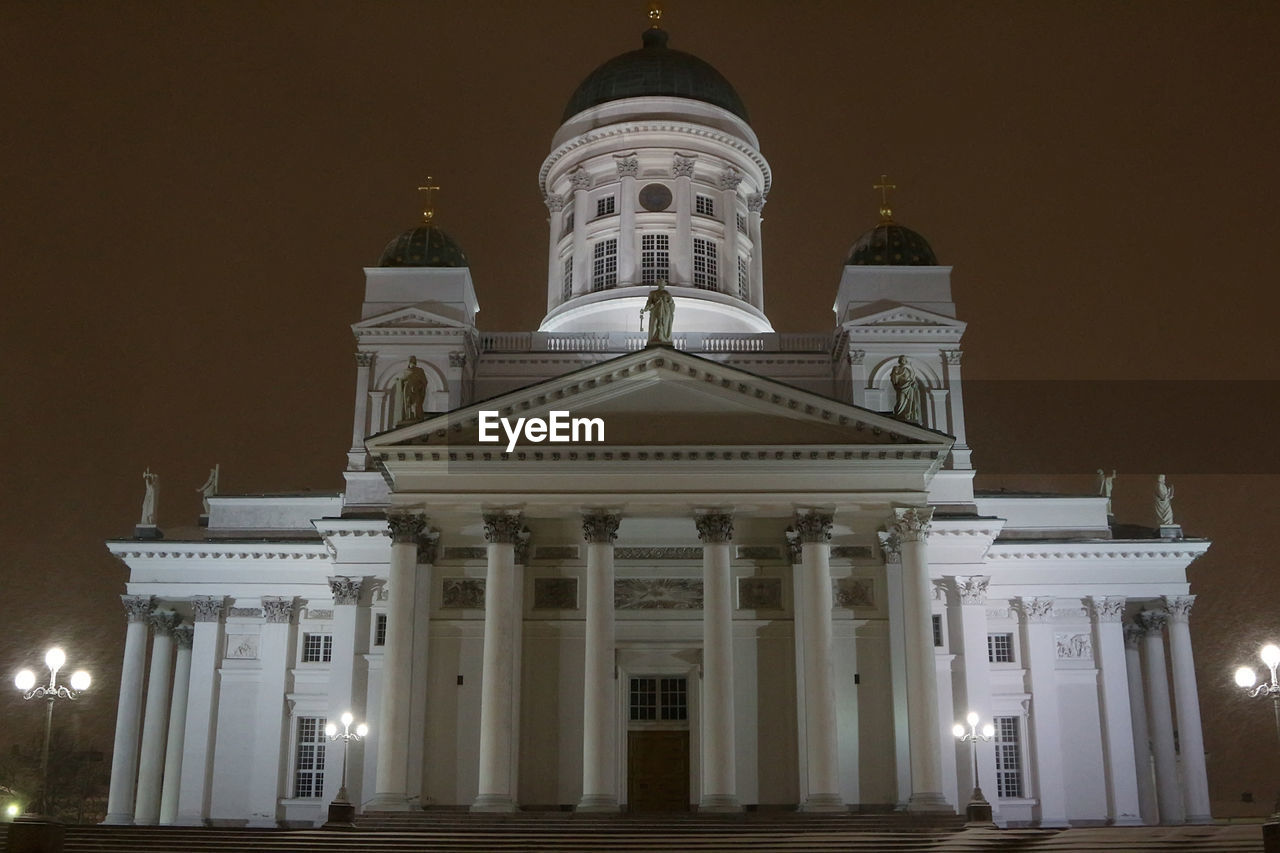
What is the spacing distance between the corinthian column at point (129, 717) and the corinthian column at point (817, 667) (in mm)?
20268

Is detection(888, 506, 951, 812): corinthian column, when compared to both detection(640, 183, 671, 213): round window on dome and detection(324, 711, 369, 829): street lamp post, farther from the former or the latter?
detection(640, 183, 671, 213): round window on dome

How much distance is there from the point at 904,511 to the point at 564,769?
1020cm

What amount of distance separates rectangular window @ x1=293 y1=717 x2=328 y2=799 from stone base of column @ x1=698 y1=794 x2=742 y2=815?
14.2 m

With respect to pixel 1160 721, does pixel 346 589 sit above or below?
above

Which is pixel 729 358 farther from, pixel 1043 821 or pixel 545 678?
pixel 1043 821

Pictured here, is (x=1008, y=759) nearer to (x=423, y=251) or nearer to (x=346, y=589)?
(x=346, y=589)

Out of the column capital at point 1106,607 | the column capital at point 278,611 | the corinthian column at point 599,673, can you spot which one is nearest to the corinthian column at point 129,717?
the column capital at point 278,611

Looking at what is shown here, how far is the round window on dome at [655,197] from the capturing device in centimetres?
4822

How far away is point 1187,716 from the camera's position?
1598 inches

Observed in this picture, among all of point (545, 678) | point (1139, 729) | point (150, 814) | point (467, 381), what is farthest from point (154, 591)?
point (1139, 729)

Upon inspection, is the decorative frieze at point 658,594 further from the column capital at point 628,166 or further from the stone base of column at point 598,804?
the column capital at point 628,166

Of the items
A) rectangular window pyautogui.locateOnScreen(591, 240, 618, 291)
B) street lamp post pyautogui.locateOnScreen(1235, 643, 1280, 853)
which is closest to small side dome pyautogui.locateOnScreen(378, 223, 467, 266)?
rectangular window pyautogui.locateOnScreen(591, 240, 618, 291)

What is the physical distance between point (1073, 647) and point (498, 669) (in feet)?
59.3

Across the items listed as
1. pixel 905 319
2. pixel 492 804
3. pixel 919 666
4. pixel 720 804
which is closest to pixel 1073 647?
pixel 905 319
